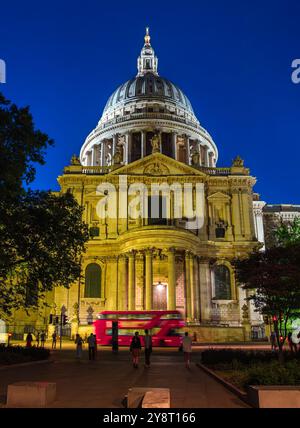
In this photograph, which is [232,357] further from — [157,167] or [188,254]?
[157,167]

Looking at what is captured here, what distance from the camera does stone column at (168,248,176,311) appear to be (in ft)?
155

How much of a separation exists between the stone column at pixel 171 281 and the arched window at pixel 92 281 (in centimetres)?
1005

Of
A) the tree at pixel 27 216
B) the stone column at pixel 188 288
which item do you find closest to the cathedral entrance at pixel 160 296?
the stone column at pixel 188 288

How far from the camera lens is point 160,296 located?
5338cm

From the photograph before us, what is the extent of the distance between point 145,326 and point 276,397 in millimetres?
30984

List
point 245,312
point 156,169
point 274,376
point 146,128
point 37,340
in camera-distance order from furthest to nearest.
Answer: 1. point 146,128
2. point 156,169
3. point 245,312
4. point 37,340
5. point 274,376

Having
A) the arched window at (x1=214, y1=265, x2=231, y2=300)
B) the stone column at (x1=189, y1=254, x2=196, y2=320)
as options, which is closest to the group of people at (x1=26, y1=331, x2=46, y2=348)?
the stone column at (x1=189, y1=254, x2=196, y2=320)

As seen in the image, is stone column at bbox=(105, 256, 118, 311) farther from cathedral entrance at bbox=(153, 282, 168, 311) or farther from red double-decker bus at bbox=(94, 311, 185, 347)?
red double-decker bus at bbox=(94, 311, 185, 347)

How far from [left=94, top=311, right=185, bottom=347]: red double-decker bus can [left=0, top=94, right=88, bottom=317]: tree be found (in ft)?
47.5

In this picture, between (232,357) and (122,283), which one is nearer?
(232,357)

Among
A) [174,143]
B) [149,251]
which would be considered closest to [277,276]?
[149,251]

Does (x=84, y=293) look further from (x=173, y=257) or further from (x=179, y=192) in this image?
(x=179, y=192)

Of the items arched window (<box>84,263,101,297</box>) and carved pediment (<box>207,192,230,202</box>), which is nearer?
arched window (<box>84,263,101,297</box>)

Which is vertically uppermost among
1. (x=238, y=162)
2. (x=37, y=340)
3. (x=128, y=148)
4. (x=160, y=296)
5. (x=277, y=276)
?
(x=128, y=148)
